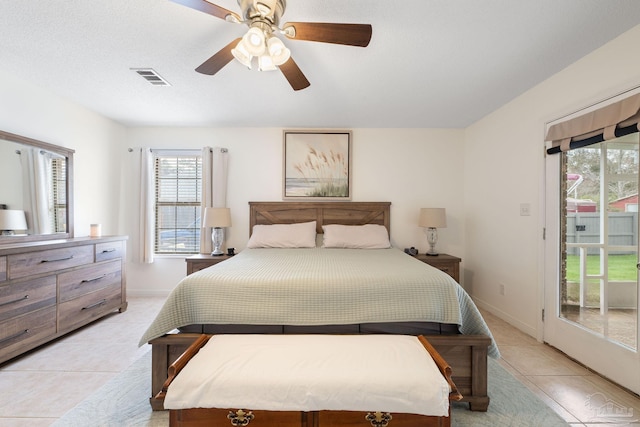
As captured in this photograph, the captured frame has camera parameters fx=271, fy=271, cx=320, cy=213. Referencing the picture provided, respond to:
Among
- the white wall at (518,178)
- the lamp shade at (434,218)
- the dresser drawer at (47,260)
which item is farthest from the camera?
the lamp shade at (434,218)

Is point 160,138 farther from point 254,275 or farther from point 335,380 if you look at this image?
point 335,380

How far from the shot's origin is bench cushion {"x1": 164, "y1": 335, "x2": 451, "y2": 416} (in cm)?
118

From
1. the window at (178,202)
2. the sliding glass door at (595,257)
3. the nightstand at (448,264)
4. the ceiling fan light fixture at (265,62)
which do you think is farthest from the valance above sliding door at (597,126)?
the window at (178,202)

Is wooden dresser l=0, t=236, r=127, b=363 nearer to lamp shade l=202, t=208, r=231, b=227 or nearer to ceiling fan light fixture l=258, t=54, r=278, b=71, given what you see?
Answer: lamp shade l=202, t=208, r=231, b=227

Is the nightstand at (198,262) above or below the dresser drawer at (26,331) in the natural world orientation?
above

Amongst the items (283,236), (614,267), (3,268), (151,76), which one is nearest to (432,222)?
(614,267)

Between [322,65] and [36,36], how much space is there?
6.73 feet

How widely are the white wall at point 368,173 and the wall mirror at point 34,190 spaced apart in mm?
915

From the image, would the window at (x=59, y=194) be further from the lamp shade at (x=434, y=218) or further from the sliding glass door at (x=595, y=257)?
the sliding glass door at (x=595, y=257)

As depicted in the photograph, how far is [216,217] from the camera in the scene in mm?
3451

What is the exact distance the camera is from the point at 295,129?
3812mm

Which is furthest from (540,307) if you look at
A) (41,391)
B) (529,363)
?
(41,391)

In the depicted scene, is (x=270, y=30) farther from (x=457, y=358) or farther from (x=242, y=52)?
(x=457, y=358)

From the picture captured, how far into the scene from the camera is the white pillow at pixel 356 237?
3.31m
